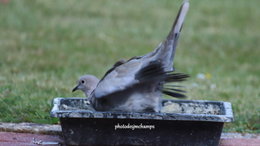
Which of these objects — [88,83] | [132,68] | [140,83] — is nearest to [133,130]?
[140,83]

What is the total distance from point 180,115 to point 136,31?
20.3 ft

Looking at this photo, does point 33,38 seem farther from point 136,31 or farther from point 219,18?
point 219,18

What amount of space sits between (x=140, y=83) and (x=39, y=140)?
42.3 inches

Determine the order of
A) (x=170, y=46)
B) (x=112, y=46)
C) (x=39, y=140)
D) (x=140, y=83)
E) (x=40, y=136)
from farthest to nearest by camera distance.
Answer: (x=112, y=46) → (x=40, y=136) → (x=39, y=140) → (x=170, y=46) → (x=140, y=83)

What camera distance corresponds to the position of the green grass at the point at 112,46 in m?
5.93

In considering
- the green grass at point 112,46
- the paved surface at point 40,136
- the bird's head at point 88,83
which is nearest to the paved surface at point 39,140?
the paved surface at point 40,136

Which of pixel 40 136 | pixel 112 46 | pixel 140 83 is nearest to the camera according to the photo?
pixel 140 83

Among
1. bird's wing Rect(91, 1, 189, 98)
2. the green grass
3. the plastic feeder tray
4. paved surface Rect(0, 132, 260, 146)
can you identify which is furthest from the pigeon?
the green grass

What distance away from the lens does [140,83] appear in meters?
3.92

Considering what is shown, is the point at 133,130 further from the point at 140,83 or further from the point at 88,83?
the point at 88,83

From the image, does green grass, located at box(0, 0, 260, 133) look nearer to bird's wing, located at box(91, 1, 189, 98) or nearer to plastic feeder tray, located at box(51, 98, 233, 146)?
plastic feeder tray, located at box(51, 98, 233, 146)

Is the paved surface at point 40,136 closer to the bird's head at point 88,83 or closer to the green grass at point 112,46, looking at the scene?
the green grass at point 112,46

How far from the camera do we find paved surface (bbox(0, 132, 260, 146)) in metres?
4.31

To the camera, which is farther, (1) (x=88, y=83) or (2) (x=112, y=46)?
(2) (x=112, y=46)
